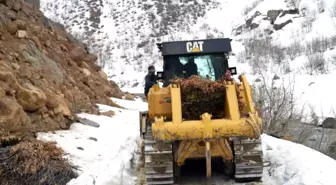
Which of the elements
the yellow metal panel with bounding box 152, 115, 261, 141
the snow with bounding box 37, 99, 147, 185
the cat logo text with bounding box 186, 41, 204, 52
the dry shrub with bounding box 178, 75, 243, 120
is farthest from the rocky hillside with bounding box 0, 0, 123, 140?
the cat logo text with bounding box 186, 41, 204, 52

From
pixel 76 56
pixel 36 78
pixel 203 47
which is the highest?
pixel 76 56

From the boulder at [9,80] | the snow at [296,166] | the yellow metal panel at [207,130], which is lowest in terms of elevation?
the snow at [296,166]

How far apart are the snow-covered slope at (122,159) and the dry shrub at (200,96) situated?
132cm

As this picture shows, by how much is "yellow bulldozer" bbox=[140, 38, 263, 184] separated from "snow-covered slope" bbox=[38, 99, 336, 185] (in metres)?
0.59

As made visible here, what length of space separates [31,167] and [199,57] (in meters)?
3.62

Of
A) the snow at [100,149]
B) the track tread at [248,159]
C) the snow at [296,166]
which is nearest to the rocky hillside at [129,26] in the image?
the snow at [100,149]

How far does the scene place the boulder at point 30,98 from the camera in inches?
302

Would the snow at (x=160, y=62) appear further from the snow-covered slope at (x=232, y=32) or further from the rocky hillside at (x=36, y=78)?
the rocky hillside at (x=36, y=78)

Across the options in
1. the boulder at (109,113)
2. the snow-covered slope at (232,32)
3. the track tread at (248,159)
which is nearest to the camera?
the track tread at (248,159)

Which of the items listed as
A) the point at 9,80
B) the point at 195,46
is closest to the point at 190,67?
the point at 195,46

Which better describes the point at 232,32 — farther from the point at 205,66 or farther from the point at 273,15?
the point at 205,66

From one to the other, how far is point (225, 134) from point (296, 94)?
42.8 feet

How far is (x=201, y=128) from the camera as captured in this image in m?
5.64

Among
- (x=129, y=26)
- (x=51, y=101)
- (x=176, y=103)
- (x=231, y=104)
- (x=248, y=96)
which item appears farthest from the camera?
(x=129, y=26)
